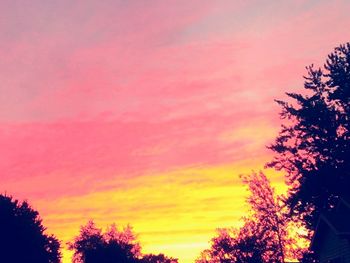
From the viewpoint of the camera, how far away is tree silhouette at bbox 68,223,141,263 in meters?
89.7

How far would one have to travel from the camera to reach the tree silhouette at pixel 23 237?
57.3 m

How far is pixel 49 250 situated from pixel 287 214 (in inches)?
1393

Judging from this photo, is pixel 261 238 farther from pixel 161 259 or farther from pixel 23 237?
pixel 161 259

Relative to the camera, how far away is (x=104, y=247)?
90938mm

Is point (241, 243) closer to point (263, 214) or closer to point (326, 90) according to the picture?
point (263, 214)

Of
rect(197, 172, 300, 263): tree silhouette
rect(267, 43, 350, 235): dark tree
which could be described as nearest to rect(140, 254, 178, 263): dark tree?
rect(197, 172, 300, 263): tree silhouette

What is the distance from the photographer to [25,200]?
6500 centimetres

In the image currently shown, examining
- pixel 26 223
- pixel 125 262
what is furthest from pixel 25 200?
pixel 125 262

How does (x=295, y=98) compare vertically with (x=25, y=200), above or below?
above

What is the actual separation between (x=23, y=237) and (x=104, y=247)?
1329 inches

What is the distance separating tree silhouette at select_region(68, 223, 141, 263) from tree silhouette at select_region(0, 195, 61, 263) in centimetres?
2617

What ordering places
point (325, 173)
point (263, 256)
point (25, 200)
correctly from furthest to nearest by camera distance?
point (263, 256), point (25, 200), point (325, 173)

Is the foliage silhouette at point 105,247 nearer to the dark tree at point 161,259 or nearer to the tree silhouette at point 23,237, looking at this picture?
the tree silhouette at point 23,237

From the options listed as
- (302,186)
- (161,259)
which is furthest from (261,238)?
(161,259)
